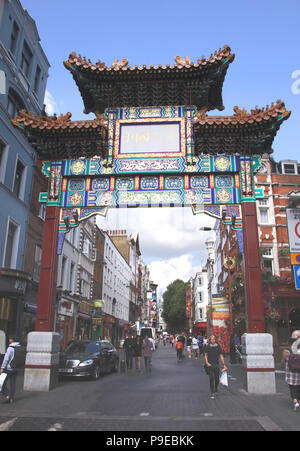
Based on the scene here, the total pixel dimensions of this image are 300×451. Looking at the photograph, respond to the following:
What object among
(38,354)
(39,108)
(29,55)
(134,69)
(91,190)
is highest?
(29,55)

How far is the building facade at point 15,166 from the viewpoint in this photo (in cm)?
1605

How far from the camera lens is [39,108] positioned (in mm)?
20578

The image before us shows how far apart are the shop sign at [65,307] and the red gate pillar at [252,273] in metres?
16.1

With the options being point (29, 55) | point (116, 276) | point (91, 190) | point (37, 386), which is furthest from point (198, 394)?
point (116, 276)

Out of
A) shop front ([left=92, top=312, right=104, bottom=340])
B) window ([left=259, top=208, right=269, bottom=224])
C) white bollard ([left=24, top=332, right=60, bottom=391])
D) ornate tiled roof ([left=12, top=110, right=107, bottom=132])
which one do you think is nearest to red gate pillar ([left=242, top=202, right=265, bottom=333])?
ornate tiled roof ([left=12, top=110, right=107, bottom=132])

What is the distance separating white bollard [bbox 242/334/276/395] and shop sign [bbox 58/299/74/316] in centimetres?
1634

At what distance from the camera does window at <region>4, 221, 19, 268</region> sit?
16875 mm

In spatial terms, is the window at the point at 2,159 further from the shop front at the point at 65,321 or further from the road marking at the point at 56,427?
the road marking at the point at 56,427

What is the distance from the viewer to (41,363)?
10336 millimetres

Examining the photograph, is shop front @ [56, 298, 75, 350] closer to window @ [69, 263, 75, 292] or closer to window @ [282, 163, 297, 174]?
window @ [69, 263, 75, 292]

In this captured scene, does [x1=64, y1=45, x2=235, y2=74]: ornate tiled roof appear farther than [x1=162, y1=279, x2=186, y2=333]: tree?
No

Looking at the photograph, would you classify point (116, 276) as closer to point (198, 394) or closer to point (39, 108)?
point (39, 108)

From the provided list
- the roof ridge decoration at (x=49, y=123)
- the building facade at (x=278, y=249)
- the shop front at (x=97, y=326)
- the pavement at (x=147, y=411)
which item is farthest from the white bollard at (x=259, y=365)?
the shop front at (x=97, y=326)

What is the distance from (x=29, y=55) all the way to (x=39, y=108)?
9.30 feet
